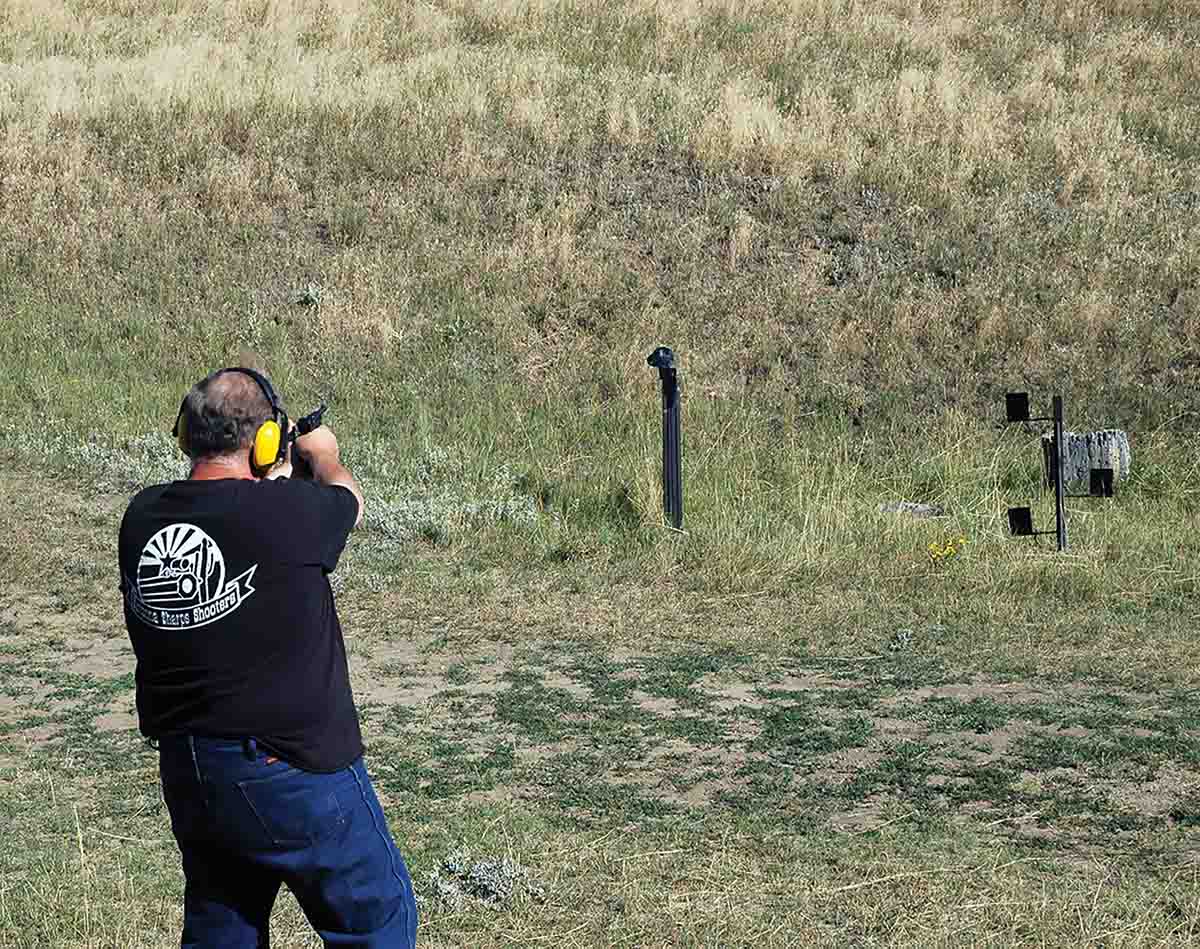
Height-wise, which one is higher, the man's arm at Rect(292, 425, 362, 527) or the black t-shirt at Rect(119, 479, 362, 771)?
the man's arm at Rect(292, 425, 362, 527)

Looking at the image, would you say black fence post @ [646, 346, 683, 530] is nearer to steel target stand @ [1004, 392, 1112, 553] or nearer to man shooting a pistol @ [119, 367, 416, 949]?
steel target stand @ [1004, 392, 1112, 553]

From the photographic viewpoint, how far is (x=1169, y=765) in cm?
675

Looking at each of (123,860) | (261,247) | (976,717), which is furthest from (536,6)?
(123,860)

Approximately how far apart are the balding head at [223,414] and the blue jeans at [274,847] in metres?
0.59

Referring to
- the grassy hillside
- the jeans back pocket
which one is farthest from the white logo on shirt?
the grassy hillside

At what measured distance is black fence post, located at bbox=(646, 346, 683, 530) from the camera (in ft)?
37.0

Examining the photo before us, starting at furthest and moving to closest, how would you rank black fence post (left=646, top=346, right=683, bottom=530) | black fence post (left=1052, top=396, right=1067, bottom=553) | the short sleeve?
1. black fence post (left=646, top=346, right=683, bottom=530)
2. black fence post (left=1052, top=396, right=1067, bottom=553)
3. the short sleeve

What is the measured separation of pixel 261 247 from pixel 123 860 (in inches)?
519

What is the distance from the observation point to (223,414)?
3361 millimetres

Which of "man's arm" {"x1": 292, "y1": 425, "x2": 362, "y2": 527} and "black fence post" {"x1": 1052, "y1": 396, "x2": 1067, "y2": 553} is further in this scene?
"black fence post" {"x1": 1052, "y1": 396, "x2": 1067, "y2": 553}

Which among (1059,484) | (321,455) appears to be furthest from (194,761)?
(1059,484)

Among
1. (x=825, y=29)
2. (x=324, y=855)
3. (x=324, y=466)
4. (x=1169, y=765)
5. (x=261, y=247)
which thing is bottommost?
(x=1169, y=765)

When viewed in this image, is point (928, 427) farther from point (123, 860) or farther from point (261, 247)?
point (123, 860)

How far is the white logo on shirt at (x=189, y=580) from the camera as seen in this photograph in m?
3.27
